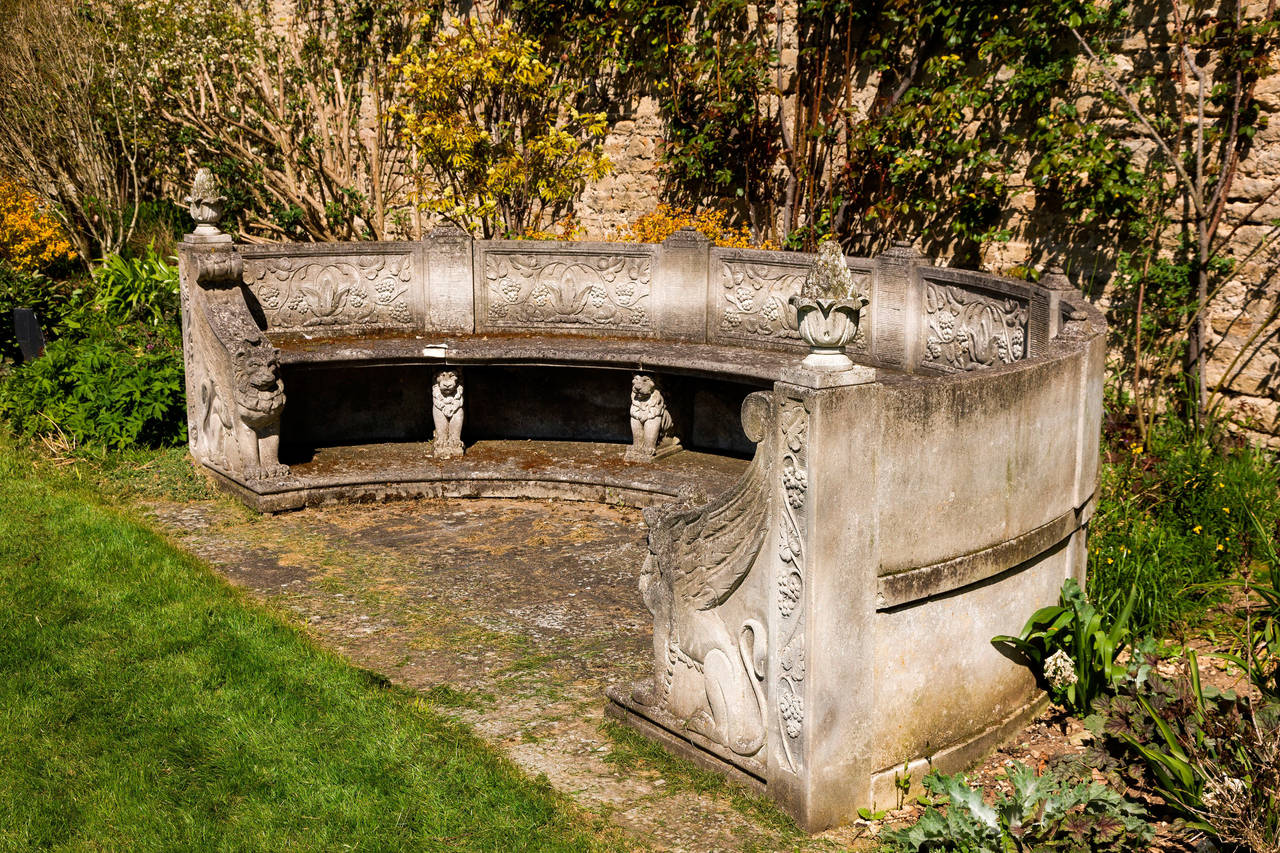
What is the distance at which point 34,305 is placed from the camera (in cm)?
1150

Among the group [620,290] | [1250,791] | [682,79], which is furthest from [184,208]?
[1250,791]

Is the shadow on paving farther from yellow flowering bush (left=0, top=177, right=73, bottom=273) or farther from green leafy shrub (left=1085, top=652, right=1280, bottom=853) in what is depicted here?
yellow flowering bush (left=0, top=177, right=73, bottom=273)

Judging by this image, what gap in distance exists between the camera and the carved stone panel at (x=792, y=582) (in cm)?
446

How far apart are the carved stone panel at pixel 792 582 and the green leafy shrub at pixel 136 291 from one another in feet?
27.7

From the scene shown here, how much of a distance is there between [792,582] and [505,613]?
2.60 meters

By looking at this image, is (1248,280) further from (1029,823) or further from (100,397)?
(100,397)

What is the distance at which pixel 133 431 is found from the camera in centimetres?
941

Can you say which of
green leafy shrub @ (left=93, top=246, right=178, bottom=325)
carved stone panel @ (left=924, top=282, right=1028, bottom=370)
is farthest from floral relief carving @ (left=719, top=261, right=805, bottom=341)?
green leafy shrub @ (left=93, top=246, right=178, bottom=325)

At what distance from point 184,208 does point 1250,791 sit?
46.0ft

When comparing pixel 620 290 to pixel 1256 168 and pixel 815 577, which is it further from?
pixel 815 577

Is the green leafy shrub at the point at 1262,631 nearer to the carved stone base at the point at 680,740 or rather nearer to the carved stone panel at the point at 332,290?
the carved stone base at the point at 680,740

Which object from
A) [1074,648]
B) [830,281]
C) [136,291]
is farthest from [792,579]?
[136,291]

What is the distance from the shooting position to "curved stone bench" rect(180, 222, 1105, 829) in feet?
15.1

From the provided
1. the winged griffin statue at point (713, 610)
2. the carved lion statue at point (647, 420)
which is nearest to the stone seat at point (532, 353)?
the carved lion statue at point (647, 420)
